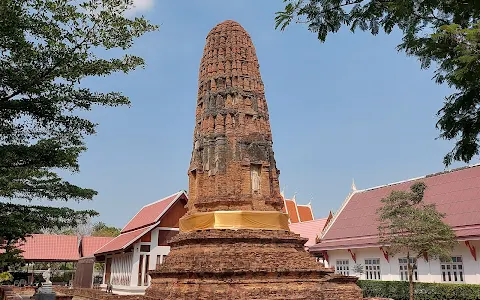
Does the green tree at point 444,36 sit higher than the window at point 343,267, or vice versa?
the green tree at point 444,36

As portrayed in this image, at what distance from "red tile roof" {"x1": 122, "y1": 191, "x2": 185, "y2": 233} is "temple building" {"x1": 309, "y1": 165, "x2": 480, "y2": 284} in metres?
8.76

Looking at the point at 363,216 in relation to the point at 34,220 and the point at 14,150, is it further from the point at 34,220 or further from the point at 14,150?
the point at 14,150

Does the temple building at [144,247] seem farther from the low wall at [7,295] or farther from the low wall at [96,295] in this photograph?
the low wall at [7,295]

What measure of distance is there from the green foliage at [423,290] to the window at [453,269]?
644mm

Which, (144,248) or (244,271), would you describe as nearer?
(244,271)

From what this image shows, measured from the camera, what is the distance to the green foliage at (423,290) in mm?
15695

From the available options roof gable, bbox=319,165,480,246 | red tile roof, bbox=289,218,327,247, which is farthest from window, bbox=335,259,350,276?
red tile roof, bbox=289,218,327,247

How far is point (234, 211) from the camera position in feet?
36.5

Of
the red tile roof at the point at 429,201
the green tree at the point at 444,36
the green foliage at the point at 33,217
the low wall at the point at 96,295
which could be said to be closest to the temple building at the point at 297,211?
the red tile roof at the point at 429,201

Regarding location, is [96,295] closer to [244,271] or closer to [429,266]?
[244,271]

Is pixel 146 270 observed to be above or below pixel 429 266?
below

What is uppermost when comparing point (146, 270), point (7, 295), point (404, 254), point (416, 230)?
point (416, 230)

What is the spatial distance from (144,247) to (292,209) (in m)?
14.4

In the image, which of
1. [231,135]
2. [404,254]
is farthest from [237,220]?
[404,254]
